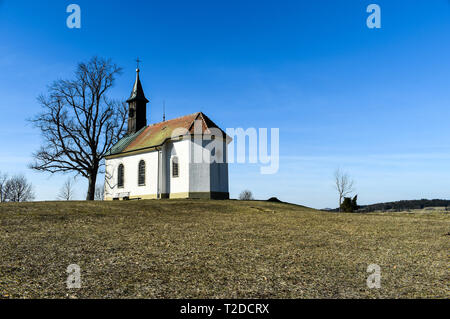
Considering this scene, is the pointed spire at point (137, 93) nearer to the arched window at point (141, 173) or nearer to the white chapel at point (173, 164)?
the white chapel at point (173, 164)

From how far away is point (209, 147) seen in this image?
93.7 feet

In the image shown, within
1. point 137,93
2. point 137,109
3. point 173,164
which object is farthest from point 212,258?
point 137,93

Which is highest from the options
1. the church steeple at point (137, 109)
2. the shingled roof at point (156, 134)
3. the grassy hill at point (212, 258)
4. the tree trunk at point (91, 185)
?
the church steeple at point (137, 109)

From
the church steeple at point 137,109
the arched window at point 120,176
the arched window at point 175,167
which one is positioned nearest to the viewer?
the arched window at point 175,167

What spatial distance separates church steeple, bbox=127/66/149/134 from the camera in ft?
121

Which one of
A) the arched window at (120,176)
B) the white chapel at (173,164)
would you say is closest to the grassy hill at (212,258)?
the white chapel at (173,164)

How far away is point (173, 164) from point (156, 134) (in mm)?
4646

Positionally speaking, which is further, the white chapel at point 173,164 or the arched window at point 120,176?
the arched window at point 120,176

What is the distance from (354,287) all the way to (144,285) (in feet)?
13.0

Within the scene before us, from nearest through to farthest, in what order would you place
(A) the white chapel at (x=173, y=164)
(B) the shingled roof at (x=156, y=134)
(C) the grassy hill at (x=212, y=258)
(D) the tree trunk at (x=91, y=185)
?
(C) the grassy hill at (x=212, y=258)
(A) the white chapel at (x=173, y=164)
(B) the shingled roof at (x=156, y=134)
(D) the tree trunk at (x=91, y=185)

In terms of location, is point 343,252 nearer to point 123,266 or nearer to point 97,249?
point 123,266

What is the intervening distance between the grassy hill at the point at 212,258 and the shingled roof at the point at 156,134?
15.6 metres

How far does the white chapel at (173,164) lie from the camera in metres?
27.9

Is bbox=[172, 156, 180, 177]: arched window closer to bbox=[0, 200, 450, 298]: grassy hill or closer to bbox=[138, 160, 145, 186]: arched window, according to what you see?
bbox=[138, 160, 145, 186]: arched window
